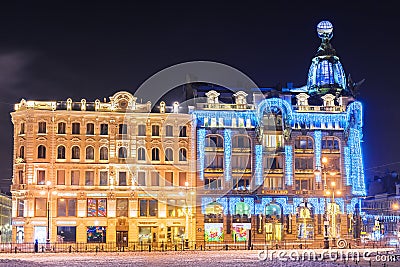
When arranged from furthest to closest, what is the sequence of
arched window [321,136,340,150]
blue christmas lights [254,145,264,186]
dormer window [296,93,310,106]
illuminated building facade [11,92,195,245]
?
dormer window [296,93,310,106] → arched window [321,136,340,150] → blue christmas lights [254,145,264,186] → illuminated building facade [11,92,195,245]

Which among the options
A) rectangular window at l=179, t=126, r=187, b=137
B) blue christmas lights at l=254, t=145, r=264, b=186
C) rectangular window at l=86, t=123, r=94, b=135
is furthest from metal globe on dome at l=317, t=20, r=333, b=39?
rectangular window at l=86, t=123, r=94, b=135

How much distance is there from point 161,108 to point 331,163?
2308 cm

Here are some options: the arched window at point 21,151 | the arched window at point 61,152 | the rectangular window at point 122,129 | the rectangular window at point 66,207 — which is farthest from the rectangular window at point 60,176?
the rectangular window at point 122,129

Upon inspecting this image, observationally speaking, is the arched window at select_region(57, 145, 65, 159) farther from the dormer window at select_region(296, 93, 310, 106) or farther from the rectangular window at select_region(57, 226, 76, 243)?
the dormer window at select_region(296, 93, 310, 106)

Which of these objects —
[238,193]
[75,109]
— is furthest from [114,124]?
[238,193]

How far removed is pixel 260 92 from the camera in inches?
3935

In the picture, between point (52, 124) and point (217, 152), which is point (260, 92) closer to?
point (217, 152)

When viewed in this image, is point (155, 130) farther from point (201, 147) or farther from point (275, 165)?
point (275, 165)

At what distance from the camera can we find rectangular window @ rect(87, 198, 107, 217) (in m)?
89.9

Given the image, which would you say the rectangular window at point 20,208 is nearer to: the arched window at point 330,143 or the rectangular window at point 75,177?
the rectangular window at point 75,177

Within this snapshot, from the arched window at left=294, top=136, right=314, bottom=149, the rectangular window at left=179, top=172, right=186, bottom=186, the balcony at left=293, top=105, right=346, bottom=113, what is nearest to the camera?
the rectangular window at left=179, top=172, right=186, bottom=186

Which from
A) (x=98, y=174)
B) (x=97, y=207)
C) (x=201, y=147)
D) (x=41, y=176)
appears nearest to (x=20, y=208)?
(x=41, y=176)

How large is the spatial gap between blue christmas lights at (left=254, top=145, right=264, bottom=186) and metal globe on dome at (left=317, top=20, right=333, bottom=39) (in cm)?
2373

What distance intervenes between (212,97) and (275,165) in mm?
11917
